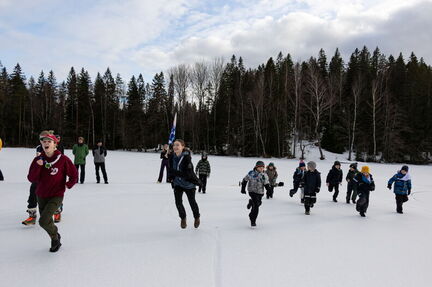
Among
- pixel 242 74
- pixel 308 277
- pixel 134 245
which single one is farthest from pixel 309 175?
pixel 242 74

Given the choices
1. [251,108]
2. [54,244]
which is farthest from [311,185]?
[251,108]

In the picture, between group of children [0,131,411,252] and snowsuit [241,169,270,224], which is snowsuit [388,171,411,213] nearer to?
group of children [0,131,411,252]

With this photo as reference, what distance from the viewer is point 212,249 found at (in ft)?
14.9

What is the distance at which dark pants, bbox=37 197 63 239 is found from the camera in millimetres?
3969

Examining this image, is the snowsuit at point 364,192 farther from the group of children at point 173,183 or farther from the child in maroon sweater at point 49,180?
the child in maroon sweater at point 49,180

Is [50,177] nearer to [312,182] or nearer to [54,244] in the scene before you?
[54,244]

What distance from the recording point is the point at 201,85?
160ft

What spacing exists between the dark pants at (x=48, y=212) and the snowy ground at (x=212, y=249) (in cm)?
39

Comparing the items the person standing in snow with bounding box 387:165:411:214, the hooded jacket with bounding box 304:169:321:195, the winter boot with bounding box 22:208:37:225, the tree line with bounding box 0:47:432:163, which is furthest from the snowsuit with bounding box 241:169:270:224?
the tree line with bounding box 0:47:432:163

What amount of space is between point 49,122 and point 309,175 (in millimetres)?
59152

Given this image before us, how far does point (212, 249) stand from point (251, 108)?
1588 inches

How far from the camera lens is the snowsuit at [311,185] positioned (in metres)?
7.53

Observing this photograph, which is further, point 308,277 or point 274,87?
point 274,87

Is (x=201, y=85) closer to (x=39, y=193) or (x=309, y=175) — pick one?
(x=309, y=175)
